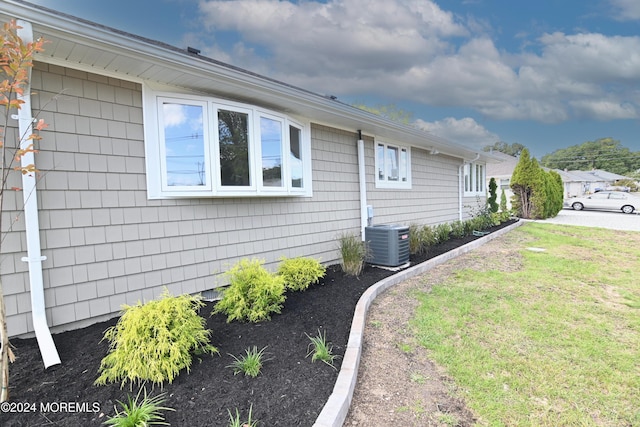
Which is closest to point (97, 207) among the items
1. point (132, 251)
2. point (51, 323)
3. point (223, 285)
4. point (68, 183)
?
point (68, 183)

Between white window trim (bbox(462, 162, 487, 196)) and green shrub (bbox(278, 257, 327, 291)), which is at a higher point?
→ white window trim (bbox(462, 162, 487, 196))

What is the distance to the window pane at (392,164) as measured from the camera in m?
7.60

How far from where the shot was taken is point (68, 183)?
300 cm

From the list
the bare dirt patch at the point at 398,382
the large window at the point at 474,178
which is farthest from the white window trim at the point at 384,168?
the large window at the point at 474,178

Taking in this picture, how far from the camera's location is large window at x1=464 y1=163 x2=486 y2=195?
39.4 feet

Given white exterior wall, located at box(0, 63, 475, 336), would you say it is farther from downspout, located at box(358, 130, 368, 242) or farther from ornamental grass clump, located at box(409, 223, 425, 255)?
ornamental grass clump, located at box(409, 223, 425, 255)

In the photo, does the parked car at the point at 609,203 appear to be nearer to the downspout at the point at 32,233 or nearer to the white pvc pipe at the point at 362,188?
the white pvc pipe at the point at 362,188

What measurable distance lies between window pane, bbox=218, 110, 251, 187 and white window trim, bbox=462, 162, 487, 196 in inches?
381

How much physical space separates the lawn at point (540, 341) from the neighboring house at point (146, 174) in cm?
262

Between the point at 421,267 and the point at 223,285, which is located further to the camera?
the point at 421,267

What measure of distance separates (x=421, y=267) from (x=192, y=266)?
3891mm

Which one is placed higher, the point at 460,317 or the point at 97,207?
the point at 97,207

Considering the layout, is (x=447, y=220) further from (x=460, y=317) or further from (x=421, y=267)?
(x=460, y=317)

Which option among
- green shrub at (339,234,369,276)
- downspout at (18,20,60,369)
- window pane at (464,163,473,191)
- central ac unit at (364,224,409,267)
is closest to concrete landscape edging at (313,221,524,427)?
central ac unit at (364,224,409,267)
